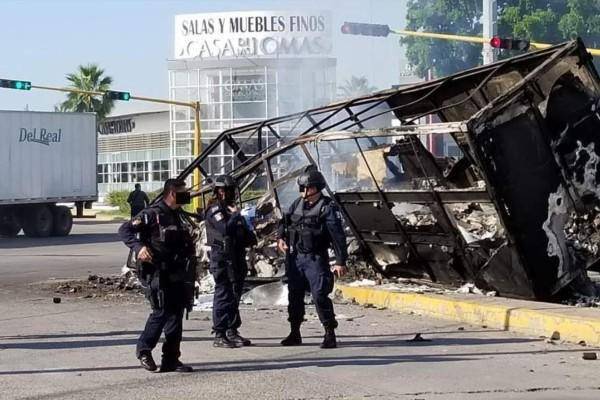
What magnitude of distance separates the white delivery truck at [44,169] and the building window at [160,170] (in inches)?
913

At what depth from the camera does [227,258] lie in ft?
29.0

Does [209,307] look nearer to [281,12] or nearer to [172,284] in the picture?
[172,284]

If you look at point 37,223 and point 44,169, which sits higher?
point 44,169

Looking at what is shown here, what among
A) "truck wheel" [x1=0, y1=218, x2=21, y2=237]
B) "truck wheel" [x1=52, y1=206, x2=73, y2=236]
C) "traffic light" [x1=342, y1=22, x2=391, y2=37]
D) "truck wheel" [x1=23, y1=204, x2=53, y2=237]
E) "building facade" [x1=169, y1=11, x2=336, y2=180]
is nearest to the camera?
"traffic light" [x1=342, y1=22, x2=391, y2=37]

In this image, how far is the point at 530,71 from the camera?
10883 millimetres

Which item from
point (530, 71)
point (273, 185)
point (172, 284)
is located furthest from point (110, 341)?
point (530, 71)

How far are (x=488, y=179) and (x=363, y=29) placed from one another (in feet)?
36.5

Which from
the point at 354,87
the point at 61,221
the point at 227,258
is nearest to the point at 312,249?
the point at 227,258

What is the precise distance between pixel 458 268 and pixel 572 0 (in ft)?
106

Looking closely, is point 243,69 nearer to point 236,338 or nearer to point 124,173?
point 124,173

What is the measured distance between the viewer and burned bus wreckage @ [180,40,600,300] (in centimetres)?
1015

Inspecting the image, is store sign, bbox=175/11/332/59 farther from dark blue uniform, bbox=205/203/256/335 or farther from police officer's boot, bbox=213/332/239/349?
police officer's boot, bbox=213/332/239/349

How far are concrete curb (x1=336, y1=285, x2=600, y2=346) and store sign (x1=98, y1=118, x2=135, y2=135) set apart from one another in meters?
51.6

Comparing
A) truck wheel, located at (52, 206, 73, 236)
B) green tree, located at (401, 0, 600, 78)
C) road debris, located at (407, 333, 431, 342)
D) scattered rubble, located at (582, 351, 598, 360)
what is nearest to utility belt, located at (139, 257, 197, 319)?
road debris, located at (407, 333, 431, 342)
